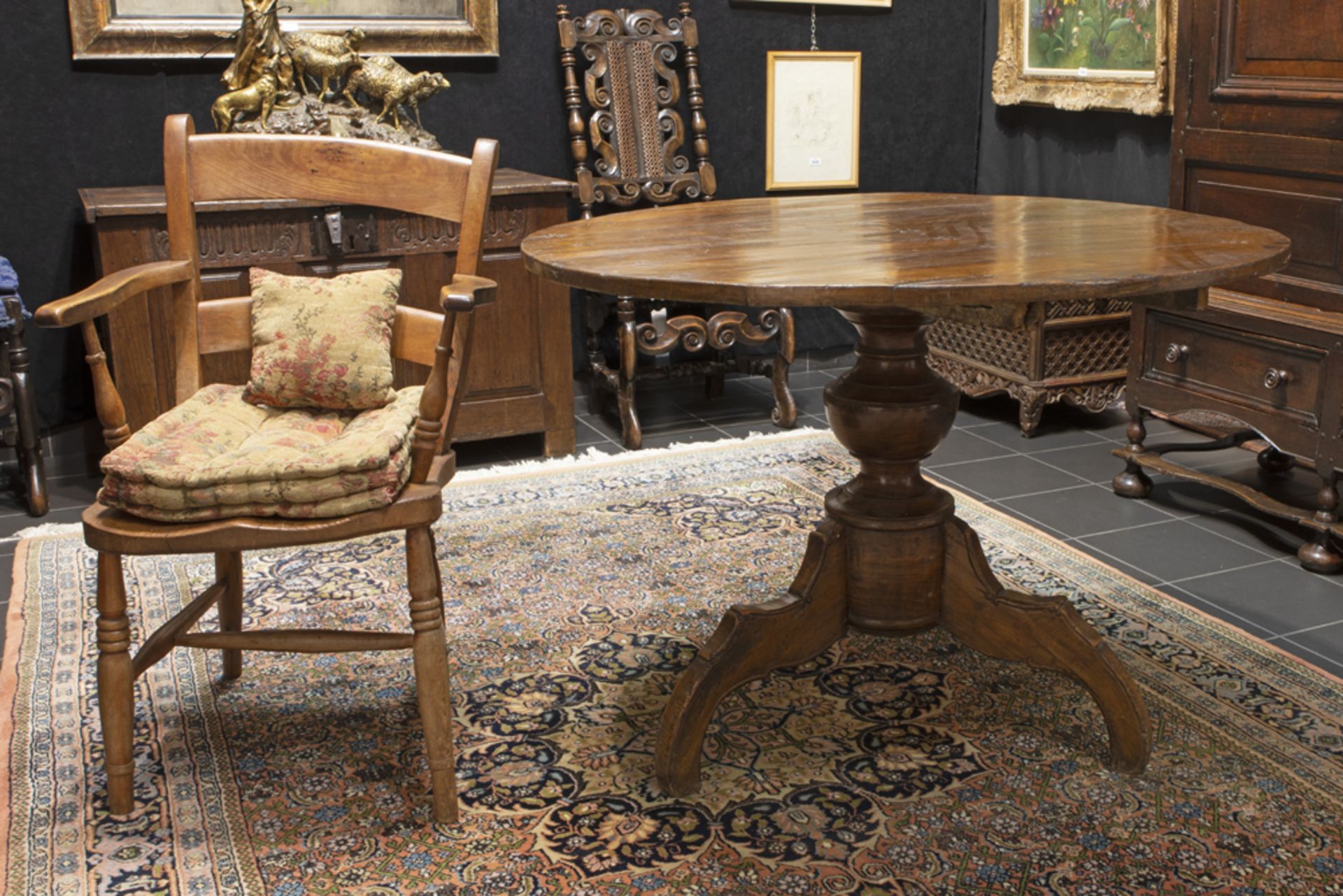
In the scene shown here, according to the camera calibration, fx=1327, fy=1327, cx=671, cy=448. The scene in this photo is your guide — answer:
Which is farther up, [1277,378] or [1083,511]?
[1277,378]

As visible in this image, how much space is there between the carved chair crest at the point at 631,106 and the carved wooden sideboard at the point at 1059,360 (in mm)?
1151

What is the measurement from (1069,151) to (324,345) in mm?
3491

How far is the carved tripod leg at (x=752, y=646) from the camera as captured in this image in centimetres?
227

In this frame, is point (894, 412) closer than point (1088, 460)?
Yes

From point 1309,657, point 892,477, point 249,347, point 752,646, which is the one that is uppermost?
point 249,347

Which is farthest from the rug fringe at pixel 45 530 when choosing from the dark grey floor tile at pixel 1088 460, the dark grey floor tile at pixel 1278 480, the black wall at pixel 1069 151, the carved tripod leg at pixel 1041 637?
the black wall at pixel 1069 151

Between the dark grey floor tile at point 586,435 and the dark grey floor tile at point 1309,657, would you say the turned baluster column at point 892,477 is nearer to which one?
the dark grey floor tile at point 1309,657

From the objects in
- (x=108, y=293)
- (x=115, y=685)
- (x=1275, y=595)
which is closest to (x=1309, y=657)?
(x=1275, y=595)

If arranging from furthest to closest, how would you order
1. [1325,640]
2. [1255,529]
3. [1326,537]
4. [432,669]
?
1. [1255,529]
2. [1326,537]
3. [1325,640]
4. [432,669]

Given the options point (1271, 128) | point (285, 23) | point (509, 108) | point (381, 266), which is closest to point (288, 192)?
point (381, 266)

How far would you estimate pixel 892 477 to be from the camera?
249cm

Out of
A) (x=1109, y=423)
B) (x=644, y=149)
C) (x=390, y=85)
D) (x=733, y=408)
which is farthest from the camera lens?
(x=733, y=408)

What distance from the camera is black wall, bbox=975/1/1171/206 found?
464 centimetres

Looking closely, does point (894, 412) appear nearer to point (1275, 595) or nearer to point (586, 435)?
point (1275, 595)
